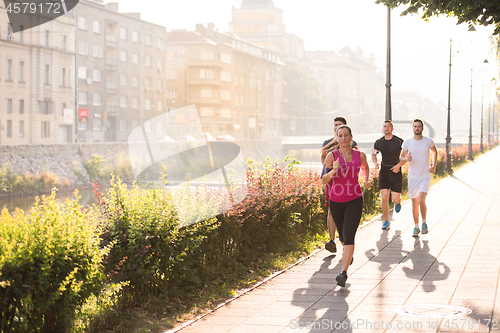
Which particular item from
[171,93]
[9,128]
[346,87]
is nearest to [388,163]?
[9,128]

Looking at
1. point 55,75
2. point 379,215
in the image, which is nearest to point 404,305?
point 379,215

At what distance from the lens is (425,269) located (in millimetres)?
7066

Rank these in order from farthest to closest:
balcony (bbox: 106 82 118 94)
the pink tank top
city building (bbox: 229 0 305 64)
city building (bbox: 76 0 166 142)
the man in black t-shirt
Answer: city building (bbox: 229 0 305 64), balcony (bbox: 106 82 118 94), city building (bbox: 76 0 166 142), the man in black t-shirt, the pink tank top

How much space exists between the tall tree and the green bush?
6855 millimetres

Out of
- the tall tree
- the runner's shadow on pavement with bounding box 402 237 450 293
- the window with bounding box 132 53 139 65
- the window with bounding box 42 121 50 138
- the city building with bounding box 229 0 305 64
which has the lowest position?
the runner's shadow on pavement with bounding box 402 237 450 293

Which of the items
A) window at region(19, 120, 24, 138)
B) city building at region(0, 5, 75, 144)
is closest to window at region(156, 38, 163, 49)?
city building at region(0, 5, 75, 144)

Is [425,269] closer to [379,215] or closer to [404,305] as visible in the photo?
[404,305]

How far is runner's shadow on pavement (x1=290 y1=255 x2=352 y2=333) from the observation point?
195 inches

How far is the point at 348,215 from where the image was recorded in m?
6.62

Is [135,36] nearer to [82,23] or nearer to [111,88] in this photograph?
[111,88]

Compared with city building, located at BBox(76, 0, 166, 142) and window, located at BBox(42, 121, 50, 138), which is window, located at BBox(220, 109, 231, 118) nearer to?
city building, located at BBox(76, 0, 166, 142)

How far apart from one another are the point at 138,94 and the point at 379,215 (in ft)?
214

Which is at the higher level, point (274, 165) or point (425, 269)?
point (274, 165)

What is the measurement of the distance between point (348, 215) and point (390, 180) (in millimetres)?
3989
